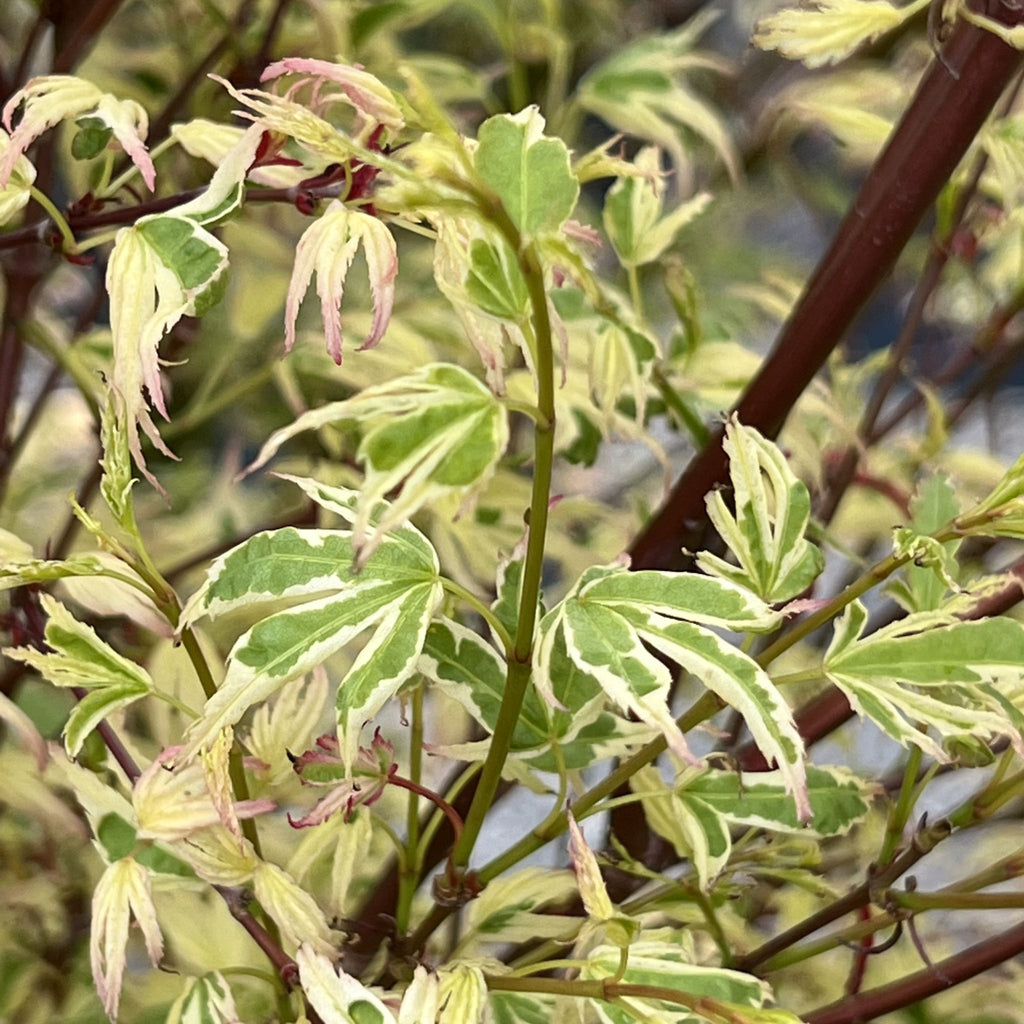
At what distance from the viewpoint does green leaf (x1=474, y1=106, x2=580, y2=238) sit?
241mm

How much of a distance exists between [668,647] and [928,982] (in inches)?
6.9

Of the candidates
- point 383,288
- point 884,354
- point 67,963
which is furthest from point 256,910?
point 884,354

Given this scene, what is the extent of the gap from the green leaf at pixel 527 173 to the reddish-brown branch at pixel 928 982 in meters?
0.27

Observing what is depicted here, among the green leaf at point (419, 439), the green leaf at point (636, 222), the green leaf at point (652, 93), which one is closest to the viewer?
the green leaf at point (419, 439)

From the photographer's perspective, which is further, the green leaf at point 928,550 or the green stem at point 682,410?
the green stem at point 682,410

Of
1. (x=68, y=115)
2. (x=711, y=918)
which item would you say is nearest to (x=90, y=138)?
(x=68, y=115)

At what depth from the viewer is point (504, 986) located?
0.32 metres

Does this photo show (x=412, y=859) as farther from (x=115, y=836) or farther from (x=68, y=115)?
(x=68, y=115)

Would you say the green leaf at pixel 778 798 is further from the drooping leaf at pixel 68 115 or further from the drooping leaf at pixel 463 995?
the drooping leaf at pixel 68 115

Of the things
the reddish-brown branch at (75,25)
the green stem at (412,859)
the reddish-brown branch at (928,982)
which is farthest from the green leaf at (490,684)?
the reddish-brown branch at (75,25)

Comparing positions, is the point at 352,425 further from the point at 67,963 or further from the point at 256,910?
the point at 67,963

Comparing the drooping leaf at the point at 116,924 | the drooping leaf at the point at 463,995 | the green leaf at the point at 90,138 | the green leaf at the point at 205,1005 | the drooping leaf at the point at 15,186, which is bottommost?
the green leaf at the point at 205,1005

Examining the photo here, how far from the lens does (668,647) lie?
0.92 feet

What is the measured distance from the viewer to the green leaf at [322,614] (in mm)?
281
